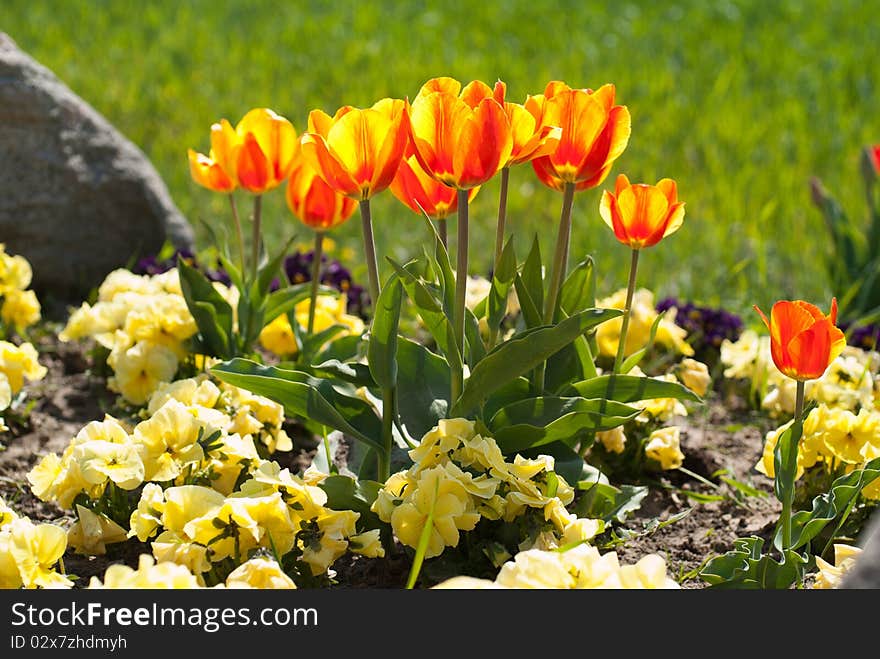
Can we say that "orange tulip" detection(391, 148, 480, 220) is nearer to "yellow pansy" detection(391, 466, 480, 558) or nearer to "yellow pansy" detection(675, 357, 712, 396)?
"yellow pansy" detection(391, 466, 480, 558)

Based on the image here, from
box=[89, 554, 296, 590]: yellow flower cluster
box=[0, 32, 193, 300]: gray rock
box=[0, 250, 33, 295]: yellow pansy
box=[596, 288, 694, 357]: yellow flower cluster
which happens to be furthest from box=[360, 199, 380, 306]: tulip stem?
box=[0, 32, 193, 300]: gray rock

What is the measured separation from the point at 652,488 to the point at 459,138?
1139 mm

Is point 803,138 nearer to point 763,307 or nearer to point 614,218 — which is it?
point 763,307

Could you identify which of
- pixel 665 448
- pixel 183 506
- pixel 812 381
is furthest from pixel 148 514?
pixel 812 381

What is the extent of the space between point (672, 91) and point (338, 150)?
189 inches

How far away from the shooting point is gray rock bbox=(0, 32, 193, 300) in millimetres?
3648

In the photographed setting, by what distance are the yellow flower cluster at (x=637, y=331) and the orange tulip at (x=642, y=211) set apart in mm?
863

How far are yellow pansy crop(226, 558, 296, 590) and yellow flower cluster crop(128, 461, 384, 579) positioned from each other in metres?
0.12

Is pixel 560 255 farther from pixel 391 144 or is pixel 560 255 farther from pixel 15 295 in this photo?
pixel 15 295

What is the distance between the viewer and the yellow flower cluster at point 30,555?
1807 millimetres

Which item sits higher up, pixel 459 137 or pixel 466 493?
pixel 459 137

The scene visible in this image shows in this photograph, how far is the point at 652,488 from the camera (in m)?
2.60

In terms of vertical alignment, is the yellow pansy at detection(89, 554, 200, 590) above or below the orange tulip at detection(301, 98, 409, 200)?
below

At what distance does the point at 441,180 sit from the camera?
1.83 metres
